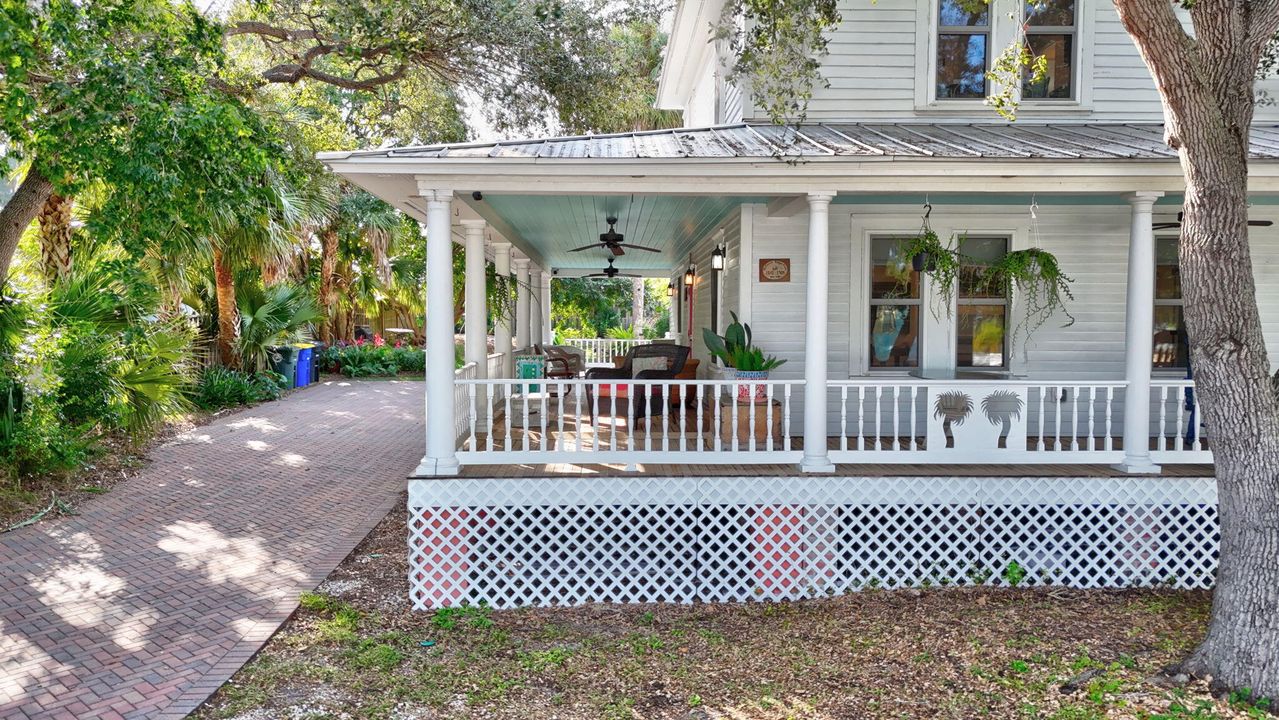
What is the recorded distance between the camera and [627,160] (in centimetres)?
612

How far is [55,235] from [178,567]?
7396 millimetres

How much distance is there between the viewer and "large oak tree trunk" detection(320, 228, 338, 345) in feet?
71.2

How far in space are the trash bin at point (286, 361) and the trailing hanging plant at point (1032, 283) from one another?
1587cm

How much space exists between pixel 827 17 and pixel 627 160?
7.28 feet

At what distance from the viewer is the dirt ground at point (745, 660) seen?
15.0 ft

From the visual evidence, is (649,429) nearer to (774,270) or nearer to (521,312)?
(774,270)

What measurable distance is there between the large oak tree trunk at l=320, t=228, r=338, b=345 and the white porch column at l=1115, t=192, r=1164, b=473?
1925cm

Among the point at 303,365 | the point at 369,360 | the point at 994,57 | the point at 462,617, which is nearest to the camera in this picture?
the point at 462,617

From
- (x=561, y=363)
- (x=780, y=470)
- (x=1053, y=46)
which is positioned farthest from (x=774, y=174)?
(x=561, y=363)

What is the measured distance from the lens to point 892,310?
8352 mm

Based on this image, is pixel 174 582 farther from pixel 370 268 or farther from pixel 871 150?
pixel 370 268

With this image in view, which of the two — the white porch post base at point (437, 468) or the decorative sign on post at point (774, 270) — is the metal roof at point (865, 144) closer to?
the decorative sign on post at point (774, 270)

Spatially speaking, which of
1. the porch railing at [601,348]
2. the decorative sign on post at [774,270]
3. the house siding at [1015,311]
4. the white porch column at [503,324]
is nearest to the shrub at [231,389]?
the white porch column at [503,324]

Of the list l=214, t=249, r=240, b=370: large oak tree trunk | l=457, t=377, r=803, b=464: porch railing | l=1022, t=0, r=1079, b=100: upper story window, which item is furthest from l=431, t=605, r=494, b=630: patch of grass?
l=214, t=249, r=240, b=370: large oak tree trunk
